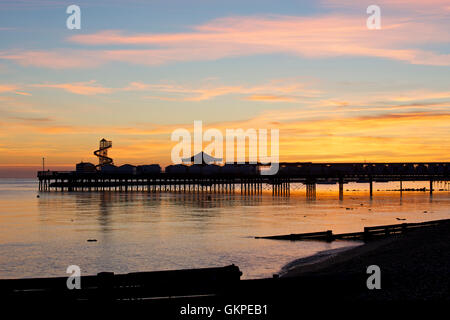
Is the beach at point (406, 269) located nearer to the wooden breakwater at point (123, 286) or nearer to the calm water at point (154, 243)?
the wooden breakwater at point (123, 286)

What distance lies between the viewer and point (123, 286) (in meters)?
11.3

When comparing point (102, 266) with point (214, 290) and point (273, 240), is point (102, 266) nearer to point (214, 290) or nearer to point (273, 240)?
point (273, 240)

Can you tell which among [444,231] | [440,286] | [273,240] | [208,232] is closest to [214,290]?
[440,286]

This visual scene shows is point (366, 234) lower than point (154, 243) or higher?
higher

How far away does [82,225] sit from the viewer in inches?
2505

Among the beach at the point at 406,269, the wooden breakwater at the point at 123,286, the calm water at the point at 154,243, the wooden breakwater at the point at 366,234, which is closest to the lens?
the wooden breakwater at the point at 123,286

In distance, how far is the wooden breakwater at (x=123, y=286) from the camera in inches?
411
